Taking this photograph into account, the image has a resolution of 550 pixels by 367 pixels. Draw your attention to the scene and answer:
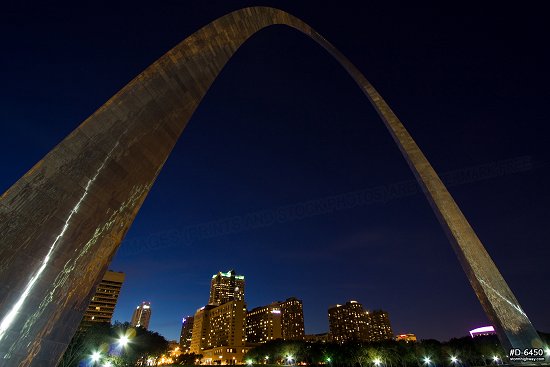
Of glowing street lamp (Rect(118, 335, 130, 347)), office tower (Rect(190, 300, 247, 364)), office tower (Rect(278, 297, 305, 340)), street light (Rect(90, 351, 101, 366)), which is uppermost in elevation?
office tower (Rect(278, 297, 305, 340))

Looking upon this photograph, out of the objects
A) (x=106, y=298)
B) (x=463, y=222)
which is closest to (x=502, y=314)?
(x=463, y=222)

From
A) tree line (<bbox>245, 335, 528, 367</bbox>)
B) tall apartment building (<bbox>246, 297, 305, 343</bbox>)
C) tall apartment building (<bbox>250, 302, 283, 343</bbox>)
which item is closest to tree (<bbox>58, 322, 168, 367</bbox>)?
tree line (<bbox>245, 335, 528, 367</bbox>)

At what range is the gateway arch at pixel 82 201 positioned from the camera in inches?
211

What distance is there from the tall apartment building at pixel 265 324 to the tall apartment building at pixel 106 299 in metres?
73.1

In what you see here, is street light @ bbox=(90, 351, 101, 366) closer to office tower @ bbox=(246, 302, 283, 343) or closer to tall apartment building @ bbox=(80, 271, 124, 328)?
tall apartment building @ bbox=(80, 271, 124, 328)

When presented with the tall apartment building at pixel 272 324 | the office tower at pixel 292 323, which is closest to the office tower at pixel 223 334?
the tall apartment building at pixel 272 324

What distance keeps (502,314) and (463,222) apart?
4596mm

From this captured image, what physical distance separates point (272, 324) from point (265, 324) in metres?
5.96

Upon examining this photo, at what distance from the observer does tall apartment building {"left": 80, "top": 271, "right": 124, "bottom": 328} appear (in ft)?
398

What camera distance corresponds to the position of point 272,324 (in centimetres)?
15812

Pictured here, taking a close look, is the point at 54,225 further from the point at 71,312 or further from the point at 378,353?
the point at 378,353

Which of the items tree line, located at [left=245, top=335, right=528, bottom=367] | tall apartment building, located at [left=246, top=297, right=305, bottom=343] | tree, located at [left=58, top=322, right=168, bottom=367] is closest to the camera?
tree, located at [left=58, top=322, right=168, bottom=367]

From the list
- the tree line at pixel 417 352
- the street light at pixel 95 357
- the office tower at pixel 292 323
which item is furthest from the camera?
the office tower at pixel 292 323

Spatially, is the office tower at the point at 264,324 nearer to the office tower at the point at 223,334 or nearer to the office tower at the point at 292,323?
the office tower at the point at 223,334
